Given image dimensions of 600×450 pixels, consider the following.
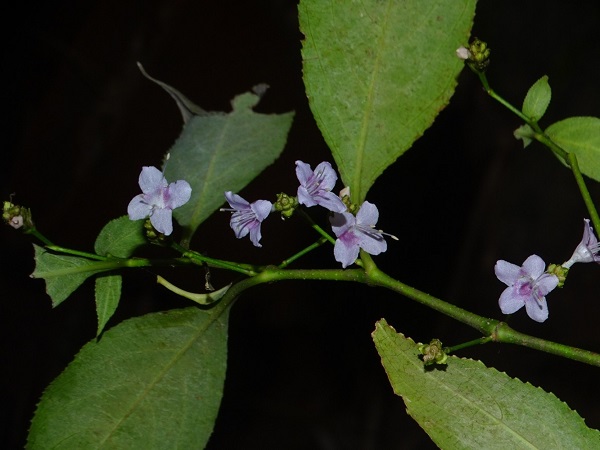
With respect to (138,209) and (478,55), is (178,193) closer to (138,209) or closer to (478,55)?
(138,209)

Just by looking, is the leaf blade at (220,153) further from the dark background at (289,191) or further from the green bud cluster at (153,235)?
the dark background at (289,191)

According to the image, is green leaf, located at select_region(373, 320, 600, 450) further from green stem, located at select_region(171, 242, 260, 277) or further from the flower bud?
the flower bud

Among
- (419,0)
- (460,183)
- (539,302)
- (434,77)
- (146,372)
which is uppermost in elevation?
(419,0)

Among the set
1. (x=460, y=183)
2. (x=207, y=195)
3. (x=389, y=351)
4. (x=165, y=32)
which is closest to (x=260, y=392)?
(x=460, y=183)

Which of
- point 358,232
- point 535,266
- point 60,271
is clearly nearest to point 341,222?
point 358,232

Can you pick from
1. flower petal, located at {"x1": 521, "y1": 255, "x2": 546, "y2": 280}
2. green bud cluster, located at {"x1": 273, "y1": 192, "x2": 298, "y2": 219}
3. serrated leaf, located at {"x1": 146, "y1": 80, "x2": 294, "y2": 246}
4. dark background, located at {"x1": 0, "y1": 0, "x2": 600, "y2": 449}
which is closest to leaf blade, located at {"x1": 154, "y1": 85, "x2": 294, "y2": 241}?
serrated leaf, located at {"x1": 146, "y1": 80, "x2": 294, "y2": 246}

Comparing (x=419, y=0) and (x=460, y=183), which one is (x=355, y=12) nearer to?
(x=419, y=0)
